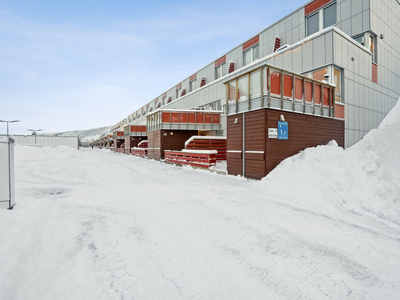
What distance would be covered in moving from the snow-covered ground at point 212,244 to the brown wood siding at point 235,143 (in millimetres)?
4439

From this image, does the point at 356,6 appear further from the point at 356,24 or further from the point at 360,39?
the point at 360,39

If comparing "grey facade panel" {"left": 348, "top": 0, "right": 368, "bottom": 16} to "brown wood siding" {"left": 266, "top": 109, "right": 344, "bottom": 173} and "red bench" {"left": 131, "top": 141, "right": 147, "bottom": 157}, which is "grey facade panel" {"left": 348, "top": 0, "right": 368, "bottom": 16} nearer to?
"brown wood siding" {"left": 266, "top": 109, "right": 344, "bottom": 173}

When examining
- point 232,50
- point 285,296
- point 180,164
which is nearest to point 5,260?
point 285,296

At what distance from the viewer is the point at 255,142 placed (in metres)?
10.6

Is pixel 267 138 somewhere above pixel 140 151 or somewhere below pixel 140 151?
above

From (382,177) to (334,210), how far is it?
9.31 feet

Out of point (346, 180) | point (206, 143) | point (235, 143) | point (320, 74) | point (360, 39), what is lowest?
point (346, 180)

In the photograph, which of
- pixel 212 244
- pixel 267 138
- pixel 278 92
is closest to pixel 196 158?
pixel 267 138

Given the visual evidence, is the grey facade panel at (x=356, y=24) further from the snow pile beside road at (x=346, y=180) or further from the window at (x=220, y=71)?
the window at (x=220, y=71)

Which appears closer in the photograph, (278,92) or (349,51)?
(278,92)

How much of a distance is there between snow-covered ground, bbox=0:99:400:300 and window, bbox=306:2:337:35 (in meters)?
14.7

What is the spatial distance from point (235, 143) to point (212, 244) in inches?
342

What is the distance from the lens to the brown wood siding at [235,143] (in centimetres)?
1159

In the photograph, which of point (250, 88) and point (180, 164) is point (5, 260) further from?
point (180, 164)
